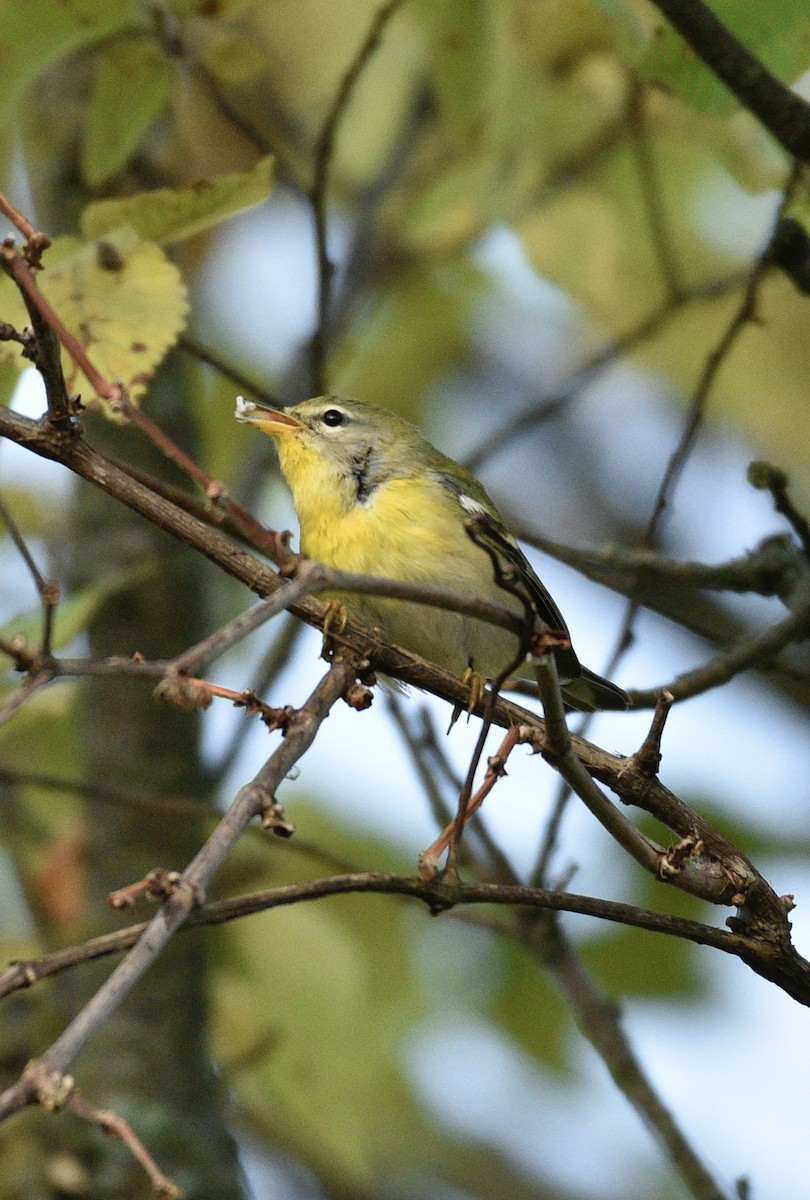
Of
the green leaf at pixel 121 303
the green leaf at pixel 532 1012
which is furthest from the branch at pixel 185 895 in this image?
the green leaf at pixel 532 1012

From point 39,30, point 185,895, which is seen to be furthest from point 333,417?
point 185,895

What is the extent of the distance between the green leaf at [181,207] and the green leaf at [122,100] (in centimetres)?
34

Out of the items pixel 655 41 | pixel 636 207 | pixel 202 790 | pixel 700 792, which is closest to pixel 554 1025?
pixel 700 792

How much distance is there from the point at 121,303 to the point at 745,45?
1435mm

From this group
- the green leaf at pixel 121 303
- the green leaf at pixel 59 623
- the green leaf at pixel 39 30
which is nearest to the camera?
the green leaf at pixel 121 303

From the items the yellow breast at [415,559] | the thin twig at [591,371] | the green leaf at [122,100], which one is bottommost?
the yellow breast at [415,559]

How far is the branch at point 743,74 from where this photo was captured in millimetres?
2869

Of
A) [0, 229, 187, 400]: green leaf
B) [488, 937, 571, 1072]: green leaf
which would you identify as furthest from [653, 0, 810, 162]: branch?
[488, 937, 571, 1072]: green leaf

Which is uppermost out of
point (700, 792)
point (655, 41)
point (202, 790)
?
point (700, 792)

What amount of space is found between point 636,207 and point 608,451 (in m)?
2.59

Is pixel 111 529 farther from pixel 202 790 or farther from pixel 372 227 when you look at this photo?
pixel 372 227

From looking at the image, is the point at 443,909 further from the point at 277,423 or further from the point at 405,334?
the point at 405,334

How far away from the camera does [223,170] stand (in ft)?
19.8

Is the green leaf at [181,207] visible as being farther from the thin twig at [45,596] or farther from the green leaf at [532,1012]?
the green leaf at [532,1012]
